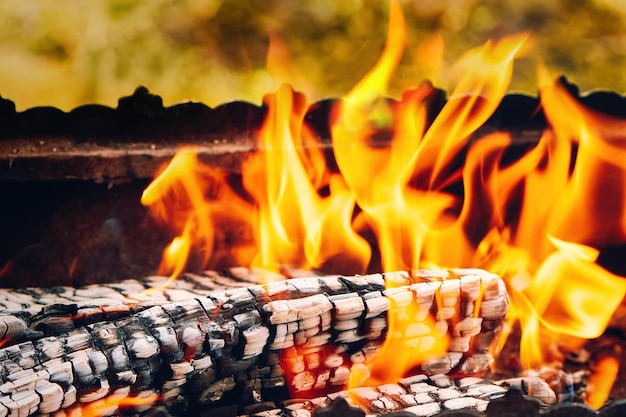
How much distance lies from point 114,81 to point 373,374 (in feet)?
4.52

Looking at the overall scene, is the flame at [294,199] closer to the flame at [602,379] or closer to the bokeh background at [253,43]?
the bokeh background at [253,43]

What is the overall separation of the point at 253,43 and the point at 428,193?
0.91m

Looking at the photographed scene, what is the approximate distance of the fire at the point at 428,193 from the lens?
247 cm

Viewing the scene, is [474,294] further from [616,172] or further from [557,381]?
[616,172]

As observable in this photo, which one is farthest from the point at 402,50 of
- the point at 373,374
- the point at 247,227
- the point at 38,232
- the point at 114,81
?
the point at 38,232

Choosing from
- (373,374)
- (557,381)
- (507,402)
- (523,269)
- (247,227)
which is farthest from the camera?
(523,269)

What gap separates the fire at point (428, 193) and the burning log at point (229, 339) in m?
0.47

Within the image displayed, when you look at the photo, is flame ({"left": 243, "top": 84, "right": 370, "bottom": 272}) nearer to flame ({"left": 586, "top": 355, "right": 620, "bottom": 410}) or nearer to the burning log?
the burning log

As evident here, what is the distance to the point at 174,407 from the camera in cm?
162

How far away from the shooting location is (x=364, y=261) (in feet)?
8.55

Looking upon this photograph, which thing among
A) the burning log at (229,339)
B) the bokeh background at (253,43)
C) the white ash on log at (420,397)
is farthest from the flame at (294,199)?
the white ash on log at (420,397)

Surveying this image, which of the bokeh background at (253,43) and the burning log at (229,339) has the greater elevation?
the bokeh background at (253,43)

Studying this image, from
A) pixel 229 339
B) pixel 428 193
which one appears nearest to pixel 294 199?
pixel 428 193

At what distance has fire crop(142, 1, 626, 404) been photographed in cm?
247
